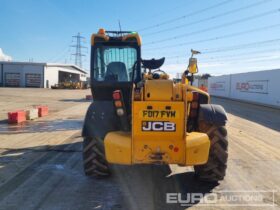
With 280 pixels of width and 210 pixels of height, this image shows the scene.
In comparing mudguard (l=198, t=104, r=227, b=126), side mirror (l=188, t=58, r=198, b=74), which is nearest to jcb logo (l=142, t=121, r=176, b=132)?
mudguard (l=198, t=104, r=227, b=126)

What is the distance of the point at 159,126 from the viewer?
15.6 feet

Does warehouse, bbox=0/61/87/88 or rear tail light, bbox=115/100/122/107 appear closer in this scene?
rear tail light, bbox=115/100/122/107

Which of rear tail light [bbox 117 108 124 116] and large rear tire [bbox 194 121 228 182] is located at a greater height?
rear tail light [bbox 117 108 124 116]

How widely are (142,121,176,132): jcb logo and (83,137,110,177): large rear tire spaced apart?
3.87 ft

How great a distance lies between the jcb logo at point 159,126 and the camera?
477 cm

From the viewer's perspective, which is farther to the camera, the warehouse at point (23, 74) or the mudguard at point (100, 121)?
the warehouse at point (23, 74)

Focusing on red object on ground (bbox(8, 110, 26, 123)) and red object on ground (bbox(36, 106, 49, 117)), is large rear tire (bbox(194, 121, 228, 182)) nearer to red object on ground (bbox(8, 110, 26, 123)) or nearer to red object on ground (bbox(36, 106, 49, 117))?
red object on ground (bbox(8, 110, 26, 123))

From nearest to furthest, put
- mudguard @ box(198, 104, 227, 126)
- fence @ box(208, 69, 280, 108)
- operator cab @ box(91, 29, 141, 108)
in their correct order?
mudguard @ box(198, 104, 227, 126), operator cab @ box(91, 29, 141, 108), fence @ box(208, 69, 280, 108)

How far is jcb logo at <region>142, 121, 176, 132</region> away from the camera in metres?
4.77

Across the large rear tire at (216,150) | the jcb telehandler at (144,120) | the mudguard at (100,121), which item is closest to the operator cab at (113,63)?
the jcb telehandler at (144,120)

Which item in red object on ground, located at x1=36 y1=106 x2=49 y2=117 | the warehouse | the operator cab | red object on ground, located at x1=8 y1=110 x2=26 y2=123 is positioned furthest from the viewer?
the warehouse

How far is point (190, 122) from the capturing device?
548cm

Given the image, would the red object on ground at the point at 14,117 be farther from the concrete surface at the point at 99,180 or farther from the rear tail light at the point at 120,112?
the rear tail light at the point at 120,112

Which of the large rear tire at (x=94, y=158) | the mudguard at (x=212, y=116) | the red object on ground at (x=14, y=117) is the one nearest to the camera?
the mudguard at (x=212, y=116)
